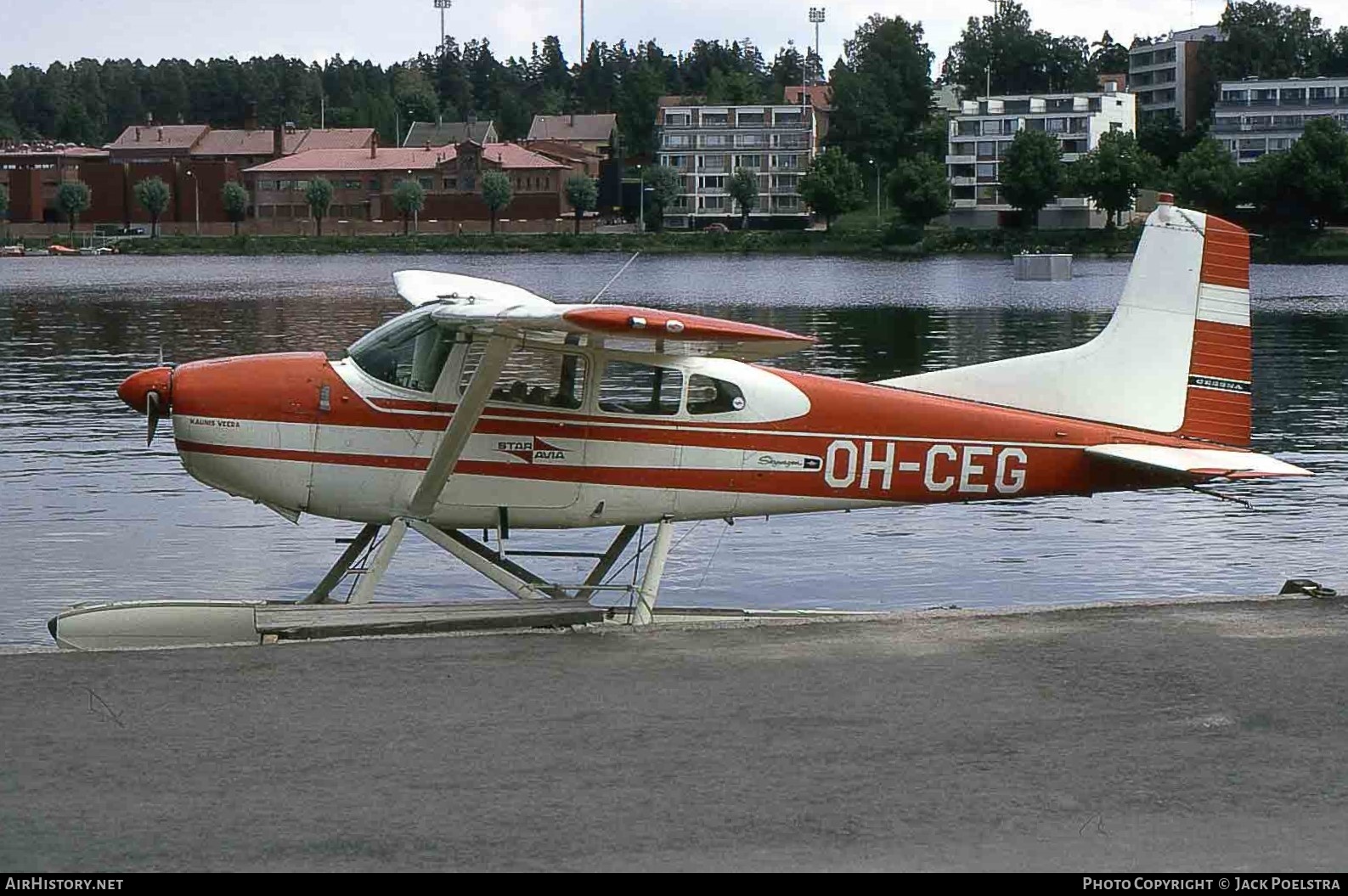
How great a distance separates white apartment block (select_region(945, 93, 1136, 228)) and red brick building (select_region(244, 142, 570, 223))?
110 feet

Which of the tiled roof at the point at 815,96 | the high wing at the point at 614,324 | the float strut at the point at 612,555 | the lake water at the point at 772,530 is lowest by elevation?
the lake water at the point at 772,530

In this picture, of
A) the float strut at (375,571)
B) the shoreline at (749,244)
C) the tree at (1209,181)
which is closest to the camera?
the float strut at (375,571)

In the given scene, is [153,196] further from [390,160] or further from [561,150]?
[561,150]

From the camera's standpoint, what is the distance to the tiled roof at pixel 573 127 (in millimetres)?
183625

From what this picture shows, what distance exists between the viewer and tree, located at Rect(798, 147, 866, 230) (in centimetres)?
13600

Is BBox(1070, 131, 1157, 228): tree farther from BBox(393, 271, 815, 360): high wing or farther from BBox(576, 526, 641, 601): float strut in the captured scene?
BBox(393, 271, 815, 360): high wing

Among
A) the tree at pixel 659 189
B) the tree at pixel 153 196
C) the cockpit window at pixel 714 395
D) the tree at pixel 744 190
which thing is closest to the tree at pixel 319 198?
the tree at pixel 153 196

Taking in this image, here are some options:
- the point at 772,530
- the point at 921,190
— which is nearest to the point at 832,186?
the point at 921,190

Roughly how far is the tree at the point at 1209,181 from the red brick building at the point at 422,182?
5413cm

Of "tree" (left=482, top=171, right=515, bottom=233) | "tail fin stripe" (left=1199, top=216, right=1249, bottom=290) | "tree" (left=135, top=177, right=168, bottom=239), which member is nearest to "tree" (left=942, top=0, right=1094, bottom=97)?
"tree" (left=482, top=171, right=515, bottom=233)

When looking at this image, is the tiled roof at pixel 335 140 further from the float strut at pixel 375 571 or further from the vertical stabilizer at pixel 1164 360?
the float strut at pixel 375 571

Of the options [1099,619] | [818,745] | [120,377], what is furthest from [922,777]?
[120,377]

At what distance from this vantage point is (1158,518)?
19.2 meters

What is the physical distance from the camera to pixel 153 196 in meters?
149
